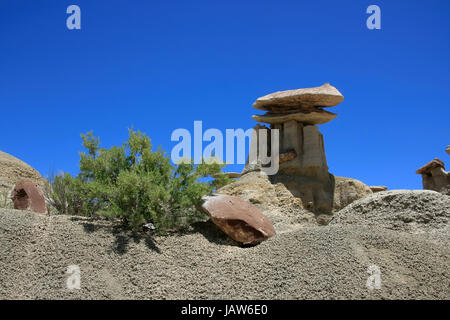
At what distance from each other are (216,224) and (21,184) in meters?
4.26

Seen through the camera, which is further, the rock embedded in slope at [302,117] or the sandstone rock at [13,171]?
the rock embedded in slope at [302,117]

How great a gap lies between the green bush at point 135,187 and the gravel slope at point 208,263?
48 centimetres

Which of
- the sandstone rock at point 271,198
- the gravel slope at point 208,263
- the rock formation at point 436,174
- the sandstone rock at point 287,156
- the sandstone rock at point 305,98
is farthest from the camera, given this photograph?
the rock formation at point 436,174

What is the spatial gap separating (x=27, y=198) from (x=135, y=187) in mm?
2770

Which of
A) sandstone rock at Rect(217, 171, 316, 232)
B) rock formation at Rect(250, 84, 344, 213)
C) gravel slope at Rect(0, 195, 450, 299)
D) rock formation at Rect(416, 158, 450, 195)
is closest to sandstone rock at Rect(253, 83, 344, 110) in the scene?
rock formation at Rect(250, 84, 344, 213)

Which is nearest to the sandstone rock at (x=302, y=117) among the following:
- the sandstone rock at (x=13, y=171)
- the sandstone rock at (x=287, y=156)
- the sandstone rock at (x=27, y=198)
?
the sandstone rock at (x=287, y=156)

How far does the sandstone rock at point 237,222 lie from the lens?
800cm

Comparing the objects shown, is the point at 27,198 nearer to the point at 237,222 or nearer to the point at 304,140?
the point at 237,222

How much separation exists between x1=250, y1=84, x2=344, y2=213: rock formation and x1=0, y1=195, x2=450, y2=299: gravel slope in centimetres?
723

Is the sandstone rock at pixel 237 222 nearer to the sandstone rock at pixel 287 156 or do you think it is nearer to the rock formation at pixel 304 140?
the rock formation at pixel 304 140

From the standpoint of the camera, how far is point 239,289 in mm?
6230

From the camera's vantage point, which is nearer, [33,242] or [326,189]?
[33,242]
